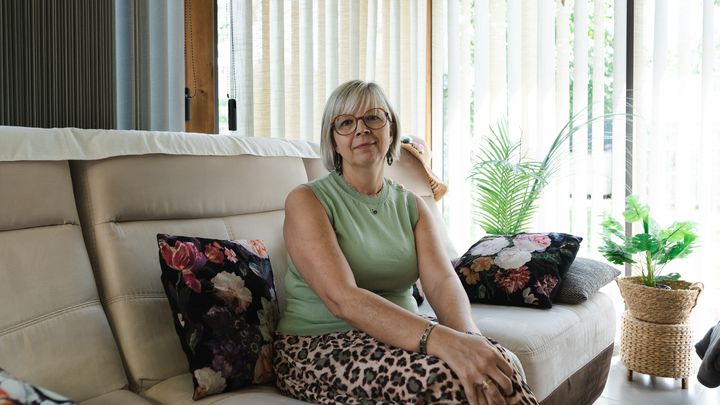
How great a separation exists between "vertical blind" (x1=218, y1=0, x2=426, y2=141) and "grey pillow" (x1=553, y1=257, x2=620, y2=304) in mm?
1423

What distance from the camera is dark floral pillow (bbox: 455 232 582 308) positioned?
1.95 meters

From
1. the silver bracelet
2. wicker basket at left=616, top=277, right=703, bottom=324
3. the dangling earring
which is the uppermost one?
the dangling earring

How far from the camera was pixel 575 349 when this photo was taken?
1.85 meters

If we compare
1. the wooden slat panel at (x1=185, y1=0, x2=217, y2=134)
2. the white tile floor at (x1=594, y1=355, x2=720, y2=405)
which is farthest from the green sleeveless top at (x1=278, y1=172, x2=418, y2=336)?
the white tile floor at (x1=594, y1=355, x2=720, y2=405)

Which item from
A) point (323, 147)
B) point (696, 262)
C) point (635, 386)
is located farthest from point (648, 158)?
point (323, 147)

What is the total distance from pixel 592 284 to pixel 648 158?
131 centimetres

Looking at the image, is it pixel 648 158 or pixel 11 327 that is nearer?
pixel 11 327

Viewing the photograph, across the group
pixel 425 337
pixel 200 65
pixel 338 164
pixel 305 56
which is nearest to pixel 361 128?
pixel 338 164

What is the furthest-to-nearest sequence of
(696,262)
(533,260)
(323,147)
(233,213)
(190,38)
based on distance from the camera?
(696,262), (190,38), (533,260), (233,213), (323,147)

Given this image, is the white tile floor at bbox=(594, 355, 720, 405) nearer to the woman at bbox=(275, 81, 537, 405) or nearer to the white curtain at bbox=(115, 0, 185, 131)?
the woman at bbox=(275, 81, 537, 405)

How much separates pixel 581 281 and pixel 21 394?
176cm

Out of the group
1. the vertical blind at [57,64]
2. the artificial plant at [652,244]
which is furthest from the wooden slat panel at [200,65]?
the artificial plant at [652,244]

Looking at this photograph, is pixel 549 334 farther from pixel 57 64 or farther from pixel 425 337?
pixel 57 64

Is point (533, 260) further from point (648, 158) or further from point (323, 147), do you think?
point (648, 158)
